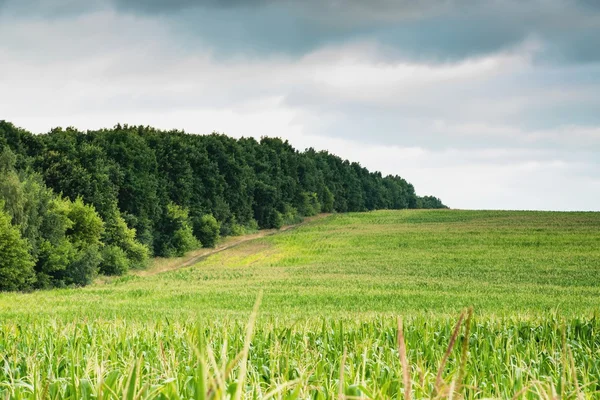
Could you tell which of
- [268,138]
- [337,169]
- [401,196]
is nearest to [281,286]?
[268,138]

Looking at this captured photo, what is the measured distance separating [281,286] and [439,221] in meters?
53.4

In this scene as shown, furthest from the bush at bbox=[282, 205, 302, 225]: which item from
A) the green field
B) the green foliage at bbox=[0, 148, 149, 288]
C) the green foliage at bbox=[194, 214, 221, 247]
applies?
the green foliage at bbox=[0, 148, 149, 288]

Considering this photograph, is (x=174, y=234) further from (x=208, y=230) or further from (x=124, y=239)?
(x=124, y=239)

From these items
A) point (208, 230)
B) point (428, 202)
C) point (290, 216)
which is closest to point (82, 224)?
point (208, 230)

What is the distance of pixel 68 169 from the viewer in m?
55.0

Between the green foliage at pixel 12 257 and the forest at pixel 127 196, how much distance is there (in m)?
0.07

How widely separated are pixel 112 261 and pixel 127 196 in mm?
8963

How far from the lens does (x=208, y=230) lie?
→ 7356cm

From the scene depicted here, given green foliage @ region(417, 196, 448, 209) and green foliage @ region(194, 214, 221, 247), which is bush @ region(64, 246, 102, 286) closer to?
green foliage @ region(194, 214, 221, 247)

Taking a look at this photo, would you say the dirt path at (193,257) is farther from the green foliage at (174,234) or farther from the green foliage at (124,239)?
the green foliage at (124,239)

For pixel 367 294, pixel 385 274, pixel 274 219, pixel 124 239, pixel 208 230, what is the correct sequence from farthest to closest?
pixel 274 219 → pixel 208 230 → pixel 124 239 → pixel 385 274 → pixel 367 294

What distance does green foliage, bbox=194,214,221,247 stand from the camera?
73.6m

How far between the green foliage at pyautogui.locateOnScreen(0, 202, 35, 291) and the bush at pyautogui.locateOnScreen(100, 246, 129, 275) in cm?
1288

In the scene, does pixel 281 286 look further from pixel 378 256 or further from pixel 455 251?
pixel 455 251
